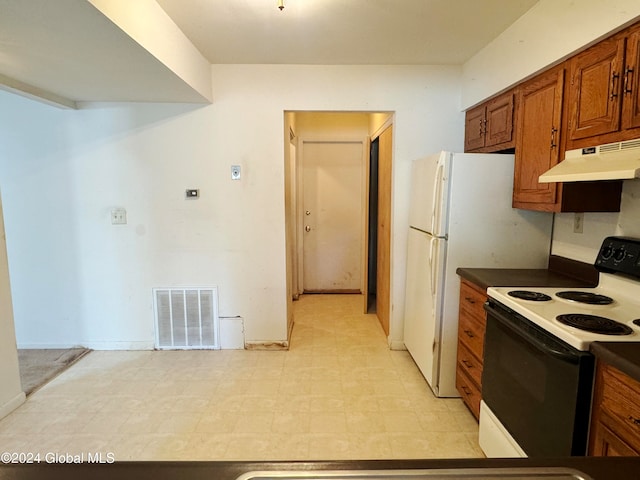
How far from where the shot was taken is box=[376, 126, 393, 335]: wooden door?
317 cm

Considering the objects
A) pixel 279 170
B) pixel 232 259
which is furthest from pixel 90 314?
pixel 279 170

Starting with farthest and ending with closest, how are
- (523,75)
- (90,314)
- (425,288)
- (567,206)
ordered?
(90,314), (425,288), (523,75), (567,206)

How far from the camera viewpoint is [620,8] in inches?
55.1

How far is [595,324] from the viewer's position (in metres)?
1.28

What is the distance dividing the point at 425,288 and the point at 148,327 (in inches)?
94.6

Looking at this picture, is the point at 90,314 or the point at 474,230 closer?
the point at 474,230

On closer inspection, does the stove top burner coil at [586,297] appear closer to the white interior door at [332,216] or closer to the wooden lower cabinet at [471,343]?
the wooden lower cabinet at [471,343]

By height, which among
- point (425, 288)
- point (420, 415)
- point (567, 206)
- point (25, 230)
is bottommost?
point (420, 415)

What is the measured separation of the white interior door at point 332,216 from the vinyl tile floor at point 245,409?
5.58ft

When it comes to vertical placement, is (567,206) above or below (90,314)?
above

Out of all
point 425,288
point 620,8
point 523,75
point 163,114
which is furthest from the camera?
point 163,114

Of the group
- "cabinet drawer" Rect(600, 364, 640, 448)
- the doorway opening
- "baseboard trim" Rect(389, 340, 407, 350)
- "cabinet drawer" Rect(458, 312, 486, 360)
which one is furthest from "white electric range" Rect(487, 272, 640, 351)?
the doorway opening

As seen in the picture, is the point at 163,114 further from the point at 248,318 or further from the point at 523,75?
the point at 523,75

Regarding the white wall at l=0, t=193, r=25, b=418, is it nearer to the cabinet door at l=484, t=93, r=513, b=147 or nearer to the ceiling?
the ceiling
